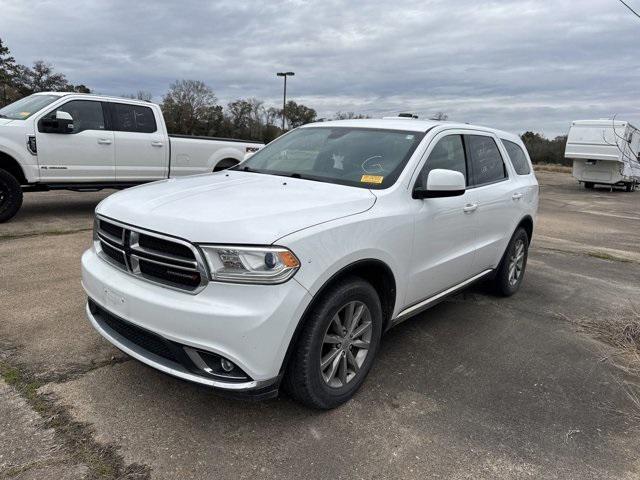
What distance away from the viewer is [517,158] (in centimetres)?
565

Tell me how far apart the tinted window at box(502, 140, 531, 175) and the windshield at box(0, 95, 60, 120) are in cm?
678

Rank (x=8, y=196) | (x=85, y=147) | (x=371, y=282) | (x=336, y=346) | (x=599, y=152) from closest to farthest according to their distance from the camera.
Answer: (x=336, y=346)
(x=371, y=282)
(x=8, y=196)
(x=85, y=147)
(x=599, y=152)

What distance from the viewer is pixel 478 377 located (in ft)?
11.8

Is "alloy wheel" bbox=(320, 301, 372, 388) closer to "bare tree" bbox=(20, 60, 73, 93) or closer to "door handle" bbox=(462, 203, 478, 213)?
"door handle" bbox=(462, 203, 478, 213)

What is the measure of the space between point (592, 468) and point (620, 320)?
2590mm

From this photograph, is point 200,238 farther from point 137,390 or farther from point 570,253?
point 570,253

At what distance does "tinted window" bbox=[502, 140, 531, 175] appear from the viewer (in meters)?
5.46

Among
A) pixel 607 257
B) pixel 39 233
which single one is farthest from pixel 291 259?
pixel 607 257

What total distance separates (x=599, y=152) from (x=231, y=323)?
22803mm

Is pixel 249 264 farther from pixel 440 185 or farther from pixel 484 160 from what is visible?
pixel 484 160

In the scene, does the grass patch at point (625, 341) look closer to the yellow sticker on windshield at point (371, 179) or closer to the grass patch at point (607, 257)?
the yellow sticker on windshield at point (371, 179)

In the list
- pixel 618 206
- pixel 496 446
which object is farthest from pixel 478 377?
pixel 618 206

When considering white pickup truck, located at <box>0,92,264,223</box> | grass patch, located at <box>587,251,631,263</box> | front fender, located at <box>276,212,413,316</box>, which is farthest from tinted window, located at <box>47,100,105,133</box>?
grass patch, located at <box>587,251,631,263</box>

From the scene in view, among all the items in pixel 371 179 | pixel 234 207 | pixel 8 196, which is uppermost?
pixel 371 179
